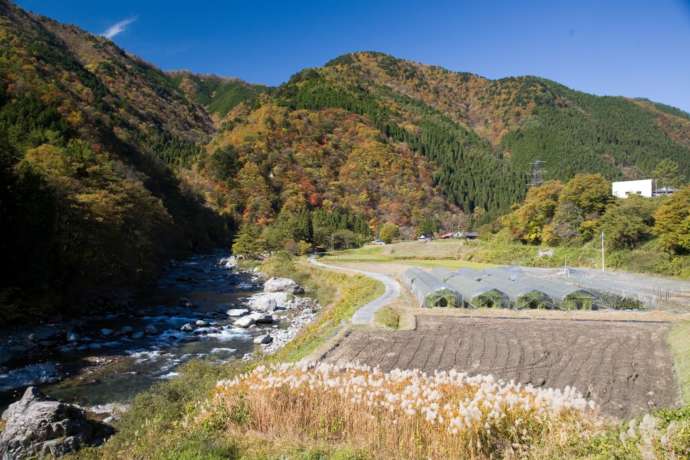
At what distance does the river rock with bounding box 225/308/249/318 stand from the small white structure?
5744 cm

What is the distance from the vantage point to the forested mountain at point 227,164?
29.3 meters

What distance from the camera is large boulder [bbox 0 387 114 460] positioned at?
9.71 metres

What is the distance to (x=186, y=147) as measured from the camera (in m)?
150

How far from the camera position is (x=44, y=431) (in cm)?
1007

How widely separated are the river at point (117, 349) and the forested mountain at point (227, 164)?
9.29 ft

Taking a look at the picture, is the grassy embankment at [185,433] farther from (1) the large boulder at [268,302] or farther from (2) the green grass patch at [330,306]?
(1) the large boulder at [268,302]

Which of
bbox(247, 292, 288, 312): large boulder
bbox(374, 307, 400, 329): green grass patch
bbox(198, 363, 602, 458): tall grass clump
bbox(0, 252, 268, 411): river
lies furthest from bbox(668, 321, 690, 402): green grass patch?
bbox(247, 292, 288, 312): large boulder

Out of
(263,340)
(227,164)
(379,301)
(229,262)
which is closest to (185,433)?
(263,340)

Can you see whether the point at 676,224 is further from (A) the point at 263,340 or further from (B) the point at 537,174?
(B) the point at 537,174

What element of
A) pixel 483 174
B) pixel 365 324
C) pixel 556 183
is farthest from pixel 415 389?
pixel 483 174

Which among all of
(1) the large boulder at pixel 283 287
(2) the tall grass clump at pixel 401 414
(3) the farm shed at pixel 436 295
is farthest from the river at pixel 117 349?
(2) the tall grass clump at pixel 401 414

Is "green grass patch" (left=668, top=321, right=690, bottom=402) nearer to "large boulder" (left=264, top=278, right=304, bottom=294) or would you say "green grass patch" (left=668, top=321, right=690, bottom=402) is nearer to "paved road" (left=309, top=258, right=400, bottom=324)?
"paved road" (left=309, top=258, right=400, bottom=324)

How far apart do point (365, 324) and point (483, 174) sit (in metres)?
134

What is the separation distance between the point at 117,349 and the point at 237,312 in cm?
1046
